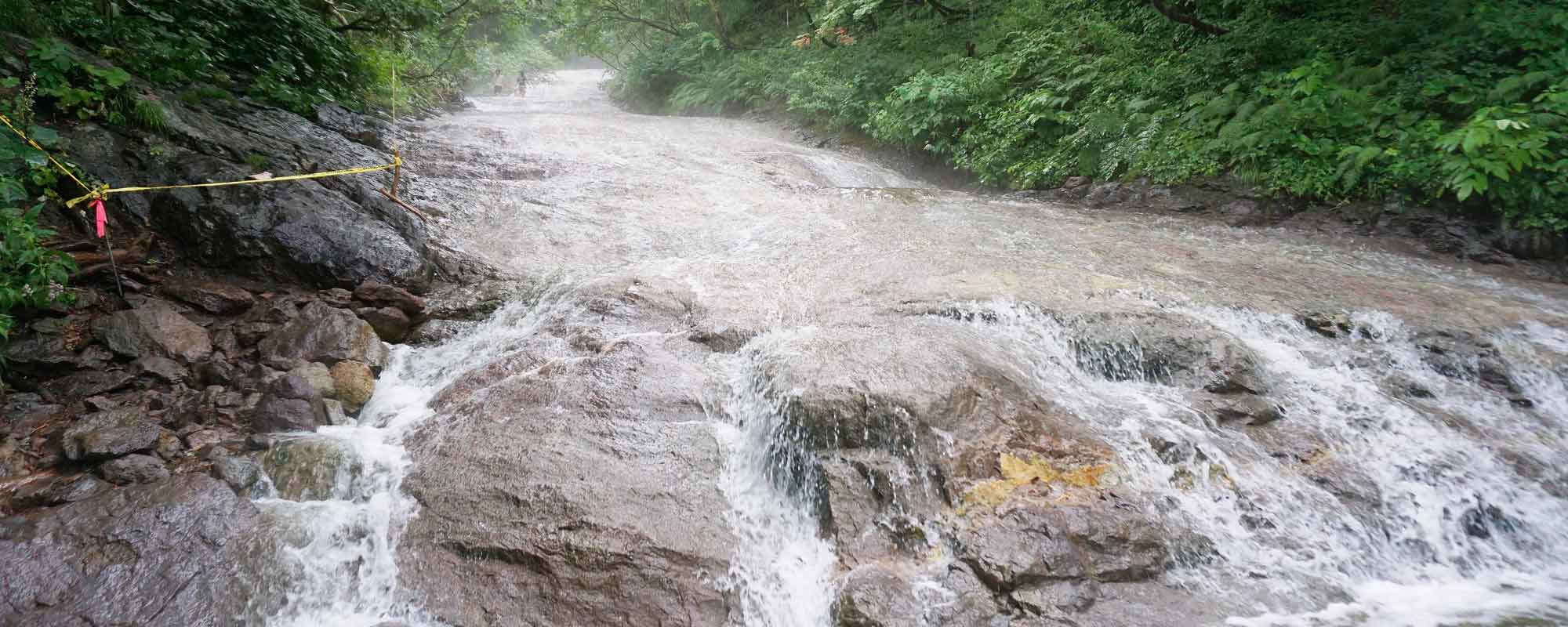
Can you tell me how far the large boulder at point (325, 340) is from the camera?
174 inches

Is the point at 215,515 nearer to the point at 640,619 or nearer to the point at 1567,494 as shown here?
the point at 640,619

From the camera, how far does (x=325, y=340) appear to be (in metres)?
4.55

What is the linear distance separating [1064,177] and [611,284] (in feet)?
21.6

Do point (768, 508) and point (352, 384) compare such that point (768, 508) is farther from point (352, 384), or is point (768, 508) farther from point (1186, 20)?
point (1186, 20)

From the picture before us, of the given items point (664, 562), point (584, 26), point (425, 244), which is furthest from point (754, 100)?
point (664, 562)

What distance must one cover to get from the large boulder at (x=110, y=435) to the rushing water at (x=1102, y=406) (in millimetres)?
680

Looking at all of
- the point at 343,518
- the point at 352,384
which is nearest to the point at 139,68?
the point at 352,384

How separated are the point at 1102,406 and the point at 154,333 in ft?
19.4

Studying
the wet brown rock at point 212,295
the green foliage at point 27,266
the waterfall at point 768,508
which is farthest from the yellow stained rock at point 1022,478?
the green foliage at point 27,266

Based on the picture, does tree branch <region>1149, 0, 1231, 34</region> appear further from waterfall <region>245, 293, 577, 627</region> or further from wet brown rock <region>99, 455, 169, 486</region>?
wet brown rock <region>99, 455, 169, 486</region>

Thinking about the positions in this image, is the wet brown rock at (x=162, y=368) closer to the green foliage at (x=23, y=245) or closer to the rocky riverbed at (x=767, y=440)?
the rocky riverbed at (x=767, y=440)

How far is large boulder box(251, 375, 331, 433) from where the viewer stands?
3920mm

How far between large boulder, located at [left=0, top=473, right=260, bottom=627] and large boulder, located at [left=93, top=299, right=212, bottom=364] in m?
1.12

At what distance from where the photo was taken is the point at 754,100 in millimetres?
17047
